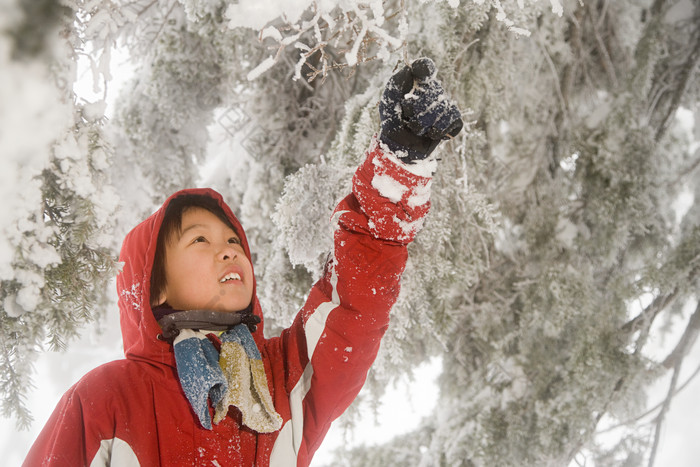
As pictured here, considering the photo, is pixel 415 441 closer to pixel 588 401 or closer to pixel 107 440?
pixel 588 401

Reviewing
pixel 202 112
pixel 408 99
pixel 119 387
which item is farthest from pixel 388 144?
pixel 202 112

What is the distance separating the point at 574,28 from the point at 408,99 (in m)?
2.33

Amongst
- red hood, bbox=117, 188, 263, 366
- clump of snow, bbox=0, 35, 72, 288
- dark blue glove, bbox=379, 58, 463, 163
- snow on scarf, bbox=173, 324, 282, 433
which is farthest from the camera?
red hood, bbox=117, 188, 263, 366

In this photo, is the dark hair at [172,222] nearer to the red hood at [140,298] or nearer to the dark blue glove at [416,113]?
the red hood at [140,298]

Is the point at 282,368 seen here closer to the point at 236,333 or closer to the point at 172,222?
the point at 236,333

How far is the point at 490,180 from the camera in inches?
113

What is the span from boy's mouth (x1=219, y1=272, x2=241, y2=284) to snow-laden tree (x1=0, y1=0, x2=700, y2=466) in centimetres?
26

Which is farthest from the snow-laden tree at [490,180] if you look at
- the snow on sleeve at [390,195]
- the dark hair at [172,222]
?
the snow on sleeve at [390,195]

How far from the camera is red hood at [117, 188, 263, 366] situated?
148cm

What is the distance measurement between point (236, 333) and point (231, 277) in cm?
17

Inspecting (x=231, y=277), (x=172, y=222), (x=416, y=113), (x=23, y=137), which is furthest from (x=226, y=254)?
(x=23, y=137)

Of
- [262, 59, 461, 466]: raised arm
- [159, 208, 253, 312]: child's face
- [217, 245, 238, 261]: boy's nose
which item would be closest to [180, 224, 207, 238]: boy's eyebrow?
[159, 208, 253, 312]: child's face

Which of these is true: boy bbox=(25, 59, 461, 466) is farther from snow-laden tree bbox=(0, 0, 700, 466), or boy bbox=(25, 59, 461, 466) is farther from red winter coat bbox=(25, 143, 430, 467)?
snow-laden tree bbox=(0, 0, 700, 466)

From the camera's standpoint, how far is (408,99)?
123 centimetres
